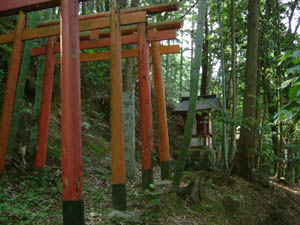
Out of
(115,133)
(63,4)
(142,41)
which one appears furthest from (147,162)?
(63,4)

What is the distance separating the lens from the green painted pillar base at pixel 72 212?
3.37m

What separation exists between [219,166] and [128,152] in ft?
12.2

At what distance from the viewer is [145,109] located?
20.0 feet

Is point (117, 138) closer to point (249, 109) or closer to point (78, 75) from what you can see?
point (78, 75)

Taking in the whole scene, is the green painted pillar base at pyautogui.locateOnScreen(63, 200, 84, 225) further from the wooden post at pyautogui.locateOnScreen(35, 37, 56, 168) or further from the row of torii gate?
the wooden post at pyautogui.locateOnScreen(35, 37, 56, 168)

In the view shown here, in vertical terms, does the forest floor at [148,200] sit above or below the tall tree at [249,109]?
below

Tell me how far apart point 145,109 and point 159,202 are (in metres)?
1.94

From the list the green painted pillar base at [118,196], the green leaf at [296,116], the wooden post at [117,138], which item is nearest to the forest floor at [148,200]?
the green painted pillar base at [118,196]

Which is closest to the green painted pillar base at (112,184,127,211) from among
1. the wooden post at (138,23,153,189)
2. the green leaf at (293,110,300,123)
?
the wooden post at (138,23,153,189)

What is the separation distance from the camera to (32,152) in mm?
7230

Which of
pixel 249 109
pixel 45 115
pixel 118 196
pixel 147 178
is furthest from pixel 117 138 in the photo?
pixel 249 109

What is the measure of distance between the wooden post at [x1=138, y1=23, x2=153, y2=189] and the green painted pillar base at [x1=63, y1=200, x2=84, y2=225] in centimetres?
260

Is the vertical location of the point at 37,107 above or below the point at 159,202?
above

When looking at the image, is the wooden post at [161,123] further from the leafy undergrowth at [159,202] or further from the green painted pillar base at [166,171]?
the leafy undergrowth at [159,202]
